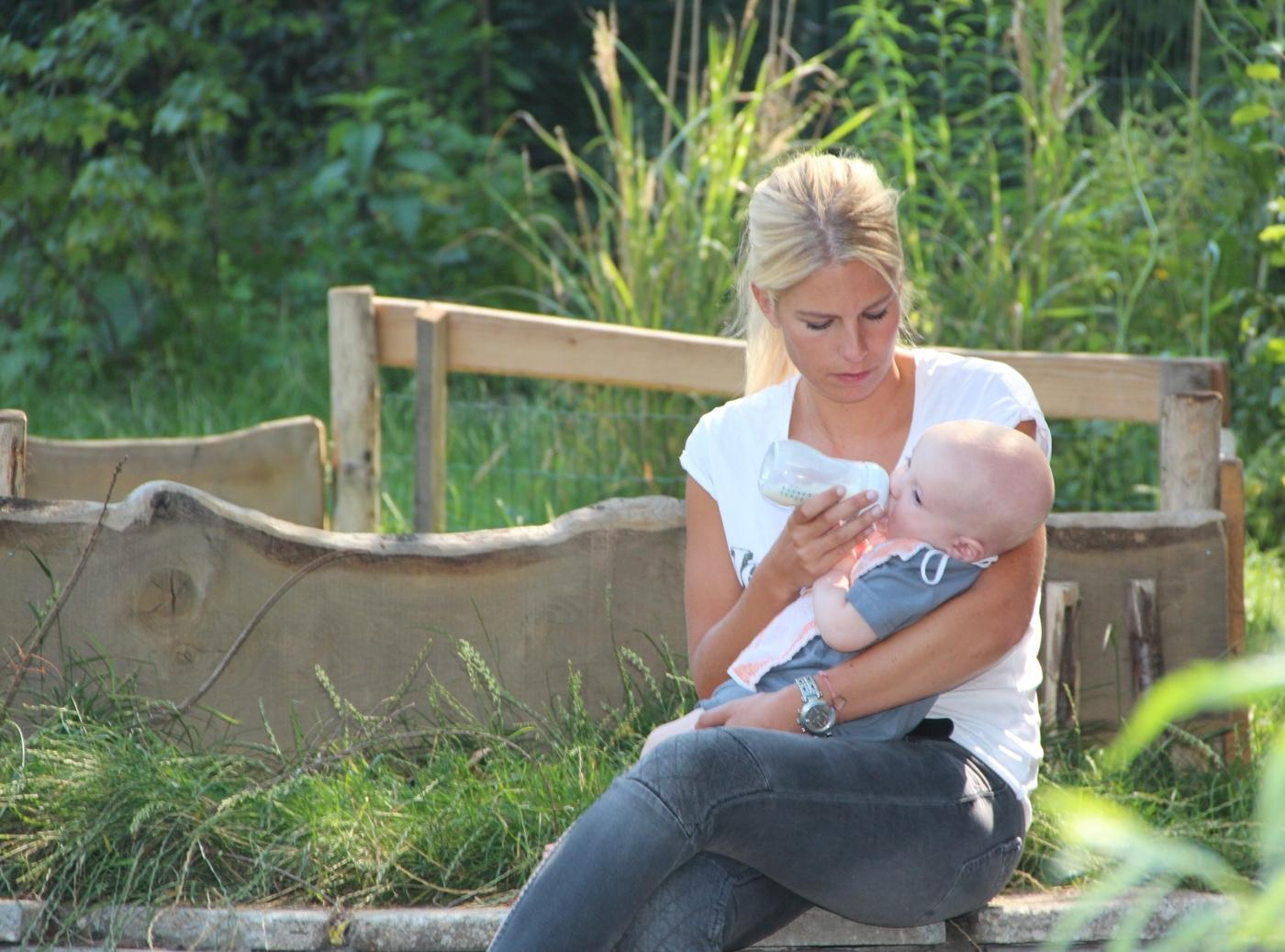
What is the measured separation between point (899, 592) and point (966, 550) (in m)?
0.11

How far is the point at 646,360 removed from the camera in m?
3.50

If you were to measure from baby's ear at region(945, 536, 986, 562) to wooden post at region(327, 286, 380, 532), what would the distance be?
6.36ft

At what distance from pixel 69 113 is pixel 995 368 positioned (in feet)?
16.7

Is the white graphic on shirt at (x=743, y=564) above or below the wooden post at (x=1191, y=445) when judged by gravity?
below

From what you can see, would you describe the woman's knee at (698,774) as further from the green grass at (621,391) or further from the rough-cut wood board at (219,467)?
the rough-cut wood board at (219,467)

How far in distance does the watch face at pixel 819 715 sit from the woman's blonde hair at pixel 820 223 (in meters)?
0.61

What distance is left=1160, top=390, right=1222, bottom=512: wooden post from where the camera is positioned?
2857mm

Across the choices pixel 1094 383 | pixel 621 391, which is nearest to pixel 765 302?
pixel 1094 383

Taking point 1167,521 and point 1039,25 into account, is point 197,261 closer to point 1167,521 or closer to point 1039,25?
point 1039,25

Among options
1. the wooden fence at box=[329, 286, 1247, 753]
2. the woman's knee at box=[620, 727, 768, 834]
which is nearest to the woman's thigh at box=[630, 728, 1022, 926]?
the woman's knee at box=[620, 727, 768, 834]

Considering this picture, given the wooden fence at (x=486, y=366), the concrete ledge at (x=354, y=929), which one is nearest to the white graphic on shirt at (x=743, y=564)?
the concrete ledge at (x=354, y=929)

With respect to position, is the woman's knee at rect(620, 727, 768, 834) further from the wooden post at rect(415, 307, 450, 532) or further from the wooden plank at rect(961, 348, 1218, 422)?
the wooden post at rect(415, 307, 450, 532)

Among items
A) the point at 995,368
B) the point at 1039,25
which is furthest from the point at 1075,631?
the point at 1039,25

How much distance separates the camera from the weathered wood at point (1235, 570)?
9.16 feet
